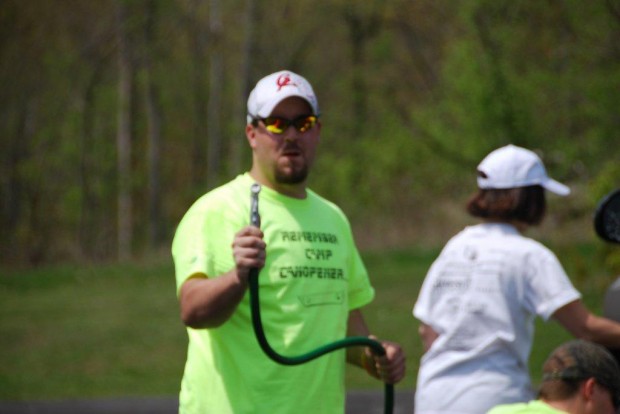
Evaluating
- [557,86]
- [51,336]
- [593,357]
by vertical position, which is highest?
[557,86]

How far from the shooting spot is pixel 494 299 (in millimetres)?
5566

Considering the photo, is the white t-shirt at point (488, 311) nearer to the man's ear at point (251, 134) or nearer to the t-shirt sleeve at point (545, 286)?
the t-shirt sleeve at point (545, 286)

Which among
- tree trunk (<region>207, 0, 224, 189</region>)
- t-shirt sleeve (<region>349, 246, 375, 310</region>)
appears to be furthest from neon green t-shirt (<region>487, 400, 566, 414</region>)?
tree trunk (<region>207, 0, 224, 189</region>)

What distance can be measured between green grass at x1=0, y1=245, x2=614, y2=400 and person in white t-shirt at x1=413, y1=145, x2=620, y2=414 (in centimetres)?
998

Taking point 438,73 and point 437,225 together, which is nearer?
point 437,225

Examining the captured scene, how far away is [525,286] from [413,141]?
22.4 metres

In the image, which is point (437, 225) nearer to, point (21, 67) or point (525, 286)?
point (21, 67)

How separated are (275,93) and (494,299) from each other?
1184mm

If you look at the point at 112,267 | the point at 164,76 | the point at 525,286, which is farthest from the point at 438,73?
the point at 525,286

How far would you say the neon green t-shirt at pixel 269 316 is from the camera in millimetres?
4766

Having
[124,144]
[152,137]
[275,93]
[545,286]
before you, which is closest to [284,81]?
[275,93]

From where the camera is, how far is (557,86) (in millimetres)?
18656

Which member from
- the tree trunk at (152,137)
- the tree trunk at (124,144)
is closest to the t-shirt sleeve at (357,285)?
the tree trunk at (152,137)

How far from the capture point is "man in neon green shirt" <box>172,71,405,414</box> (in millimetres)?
4758
